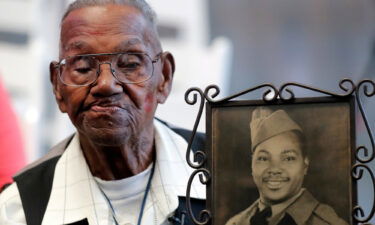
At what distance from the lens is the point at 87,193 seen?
1197 millimetres

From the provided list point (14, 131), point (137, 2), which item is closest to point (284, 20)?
point (14, 131)

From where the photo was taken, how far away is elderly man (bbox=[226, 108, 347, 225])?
998 mm

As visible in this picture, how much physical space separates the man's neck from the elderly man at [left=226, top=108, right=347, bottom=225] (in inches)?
9.1

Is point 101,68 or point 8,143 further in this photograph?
point 8,143

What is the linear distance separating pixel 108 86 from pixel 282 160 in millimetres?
262

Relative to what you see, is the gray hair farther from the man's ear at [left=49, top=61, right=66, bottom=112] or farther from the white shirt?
the white shirt

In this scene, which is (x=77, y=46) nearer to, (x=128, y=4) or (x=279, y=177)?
(x=128, y=4)

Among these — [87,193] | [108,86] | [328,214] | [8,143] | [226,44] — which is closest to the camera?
[328,214]

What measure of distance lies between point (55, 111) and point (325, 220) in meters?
1.83

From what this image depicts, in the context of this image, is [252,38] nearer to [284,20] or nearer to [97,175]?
[284,20]

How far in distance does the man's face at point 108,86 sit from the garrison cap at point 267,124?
7.5 inches

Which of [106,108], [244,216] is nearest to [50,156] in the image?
[106,108]

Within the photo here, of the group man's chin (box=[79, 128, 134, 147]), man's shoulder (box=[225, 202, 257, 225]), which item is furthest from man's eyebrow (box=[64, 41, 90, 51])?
man's shoulder (box=[225, 202, 257, 225])

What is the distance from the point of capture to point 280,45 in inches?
118
